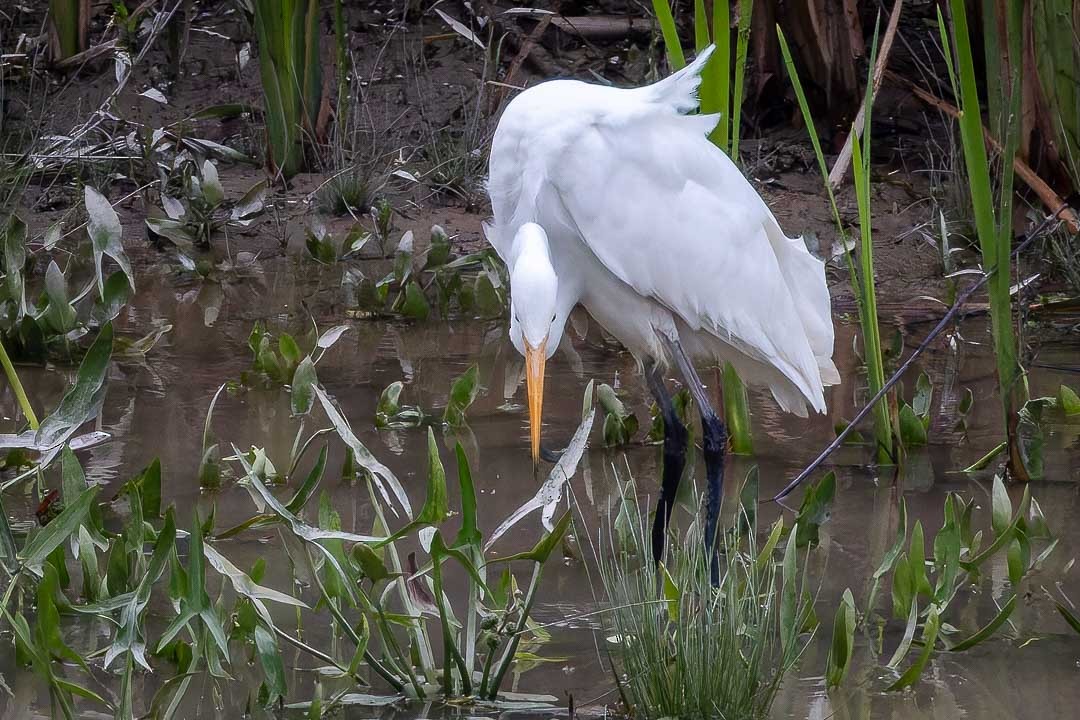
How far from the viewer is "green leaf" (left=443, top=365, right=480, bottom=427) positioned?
4.21 metres

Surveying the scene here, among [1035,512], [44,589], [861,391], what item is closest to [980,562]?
[1035,512]

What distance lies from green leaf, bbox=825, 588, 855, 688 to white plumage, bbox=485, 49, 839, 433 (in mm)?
999

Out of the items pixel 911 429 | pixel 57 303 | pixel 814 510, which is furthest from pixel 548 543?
pixel 57 303

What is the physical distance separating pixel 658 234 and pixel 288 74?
10.3 feet

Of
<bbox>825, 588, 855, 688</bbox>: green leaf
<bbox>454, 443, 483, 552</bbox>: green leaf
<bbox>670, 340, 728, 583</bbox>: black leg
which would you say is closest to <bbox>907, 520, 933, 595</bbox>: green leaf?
<bbox>825, 588, 855, 688</bbox>: green leaf

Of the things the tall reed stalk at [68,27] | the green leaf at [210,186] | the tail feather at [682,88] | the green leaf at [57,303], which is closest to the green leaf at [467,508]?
the tail feather at [682,88]

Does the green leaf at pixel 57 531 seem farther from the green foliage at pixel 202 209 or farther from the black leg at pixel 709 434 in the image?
the green foliage at pixel 202 209

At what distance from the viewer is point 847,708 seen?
2742 millimetres

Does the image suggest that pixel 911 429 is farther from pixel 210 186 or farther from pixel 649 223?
pixel 210 186

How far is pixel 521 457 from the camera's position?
13.5 ft

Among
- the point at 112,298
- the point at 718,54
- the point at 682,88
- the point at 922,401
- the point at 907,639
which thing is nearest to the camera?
the point at 907,639

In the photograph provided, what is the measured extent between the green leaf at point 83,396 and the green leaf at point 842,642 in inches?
60.7

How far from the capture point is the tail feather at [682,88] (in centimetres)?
344

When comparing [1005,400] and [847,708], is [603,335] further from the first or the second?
[847,708]
